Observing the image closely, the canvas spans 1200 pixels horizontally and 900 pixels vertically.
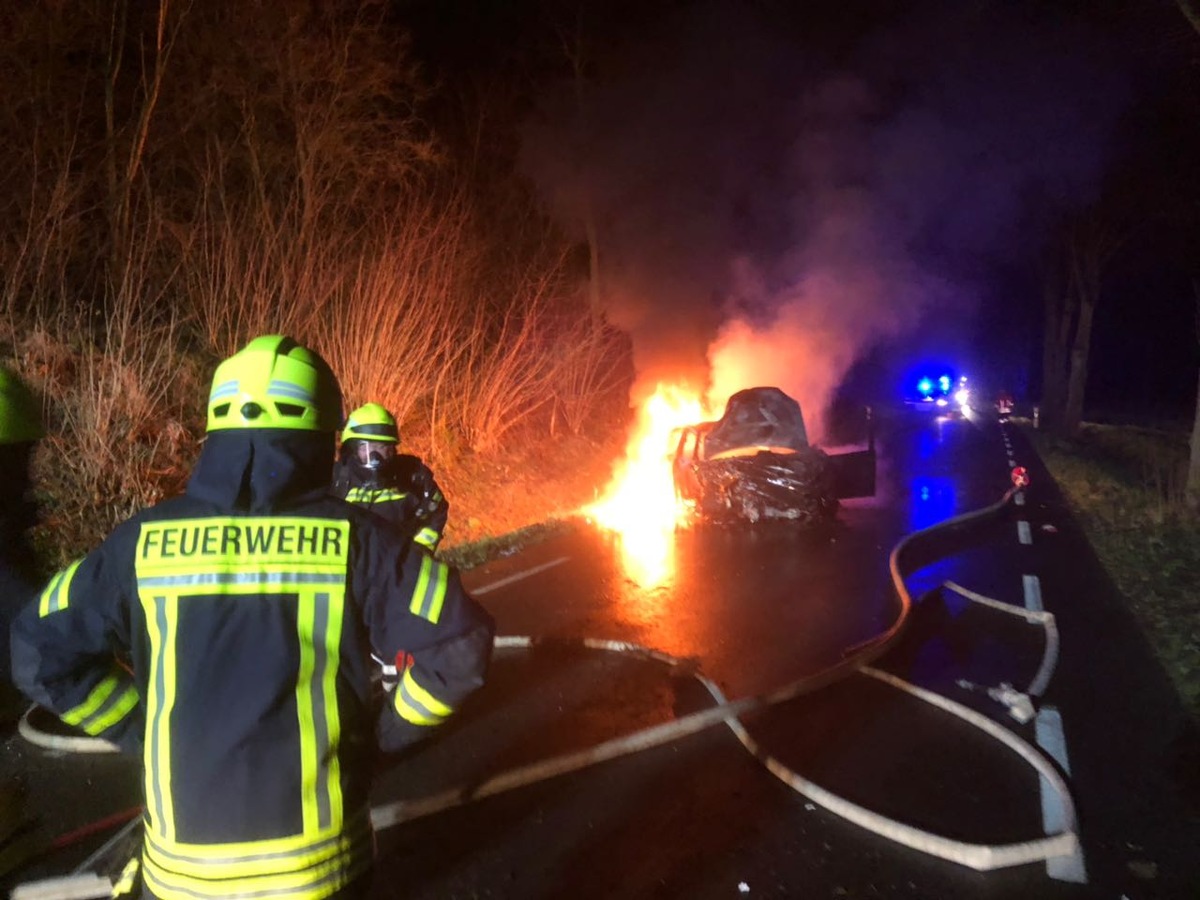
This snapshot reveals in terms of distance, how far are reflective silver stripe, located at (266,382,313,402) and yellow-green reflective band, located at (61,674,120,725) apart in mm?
844

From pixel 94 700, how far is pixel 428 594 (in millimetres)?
857

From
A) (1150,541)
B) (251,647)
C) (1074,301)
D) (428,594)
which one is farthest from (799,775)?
(1074,301)

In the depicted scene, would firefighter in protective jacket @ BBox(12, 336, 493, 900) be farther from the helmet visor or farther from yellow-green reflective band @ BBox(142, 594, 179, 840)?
the helmet visor

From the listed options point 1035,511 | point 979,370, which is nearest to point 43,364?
point 1035,511

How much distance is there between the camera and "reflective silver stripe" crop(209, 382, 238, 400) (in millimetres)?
1852

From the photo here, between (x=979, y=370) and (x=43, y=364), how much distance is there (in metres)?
58.7

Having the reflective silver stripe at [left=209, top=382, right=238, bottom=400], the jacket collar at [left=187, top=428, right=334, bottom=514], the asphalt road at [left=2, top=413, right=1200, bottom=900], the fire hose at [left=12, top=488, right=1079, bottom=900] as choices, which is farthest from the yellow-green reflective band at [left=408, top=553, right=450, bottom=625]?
the fire hose at [left=12, top=488, right=1079, bottom=900]

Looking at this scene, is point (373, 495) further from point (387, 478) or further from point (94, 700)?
point (94, 700)

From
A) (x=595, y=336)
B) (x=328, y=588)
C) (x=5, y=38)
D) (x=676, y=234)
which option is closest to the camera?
(x=328, y=588)

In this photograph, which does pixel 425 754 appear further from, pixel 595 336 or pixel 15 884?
pixel 595 336

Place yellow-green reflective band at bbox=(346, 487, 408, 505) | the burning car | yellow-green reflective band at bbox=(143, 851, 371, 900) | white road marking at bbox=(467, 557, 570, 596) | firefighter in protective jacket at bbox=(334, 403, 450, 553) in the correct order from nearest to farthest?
1. yellow-green reflective band at bbox=(143, 851, 371, 900)
2. yellow-green reflective band at bbox=(346, 487, 408, 505)
3. firefighter in protective jacket at bbox=(334, 403, 450, 553)
4. white road marking at bbox=(467, 557, 570, 596)
5. the burning car

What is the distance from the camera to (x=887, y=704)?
5.02 meters

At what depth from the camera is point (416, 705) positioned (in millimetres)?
2037

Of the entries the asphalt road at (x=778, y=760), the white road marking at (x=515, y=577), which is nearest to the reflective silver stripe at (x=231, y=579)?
the asphalt road at (x=778, y=760)
